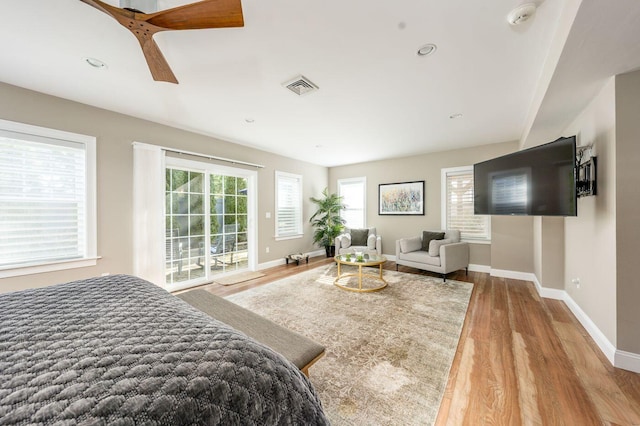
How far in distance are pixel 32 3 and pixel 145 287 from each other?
1.95 meters

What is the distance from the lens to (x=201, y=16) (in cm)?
137

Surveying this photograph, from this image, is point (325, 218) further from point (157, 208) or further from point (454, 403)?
point (454, 403)

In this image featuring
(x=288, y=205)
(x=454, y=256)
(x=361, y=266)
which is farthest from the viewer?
(x=288, y=205)

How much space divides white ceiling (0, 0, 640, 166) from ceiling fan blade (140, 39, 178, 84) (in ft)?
0.70

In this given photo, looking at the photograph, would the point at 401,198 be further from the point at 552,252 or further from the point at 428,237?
the point at 552,252

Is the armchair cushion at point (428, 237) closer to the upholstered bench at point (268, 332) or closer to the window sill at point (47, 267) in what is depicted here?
the upholstered bench at point (268, 332)

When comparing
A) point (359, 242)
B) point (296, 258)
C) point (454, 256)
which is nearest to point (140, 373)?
point (454, 256)

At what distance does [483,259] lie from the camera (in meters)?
4.61

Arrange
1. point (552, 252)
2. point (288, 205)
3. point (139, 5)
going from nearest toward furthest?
point (139, 5) → point (552, 252) → point (288, 205)

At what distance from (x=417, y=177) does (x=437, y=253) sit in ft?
6.33

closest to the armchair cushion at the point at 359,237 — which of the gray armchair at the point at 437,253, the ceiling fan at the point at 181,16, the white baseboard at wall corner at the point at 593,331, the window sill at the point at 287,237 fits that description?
the gray armchair at the point at 437,253

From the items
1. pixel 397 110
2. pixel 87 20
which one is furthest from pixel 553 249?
pixel 87 20

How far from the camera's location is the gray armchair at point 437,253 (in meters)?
4.02

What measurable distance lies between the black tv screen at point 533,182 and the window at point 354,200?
9.55ft
